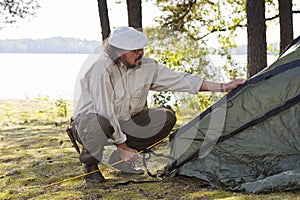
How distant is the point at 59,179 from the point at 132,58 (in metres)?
1.23

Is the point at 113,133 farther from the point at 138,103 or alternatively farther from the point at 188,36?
the point at 188,36

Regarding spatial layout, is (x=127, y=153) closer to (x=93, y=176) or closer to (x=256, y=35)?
(x=93, y=176)

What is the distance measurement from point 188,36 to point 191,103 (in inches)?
56.4

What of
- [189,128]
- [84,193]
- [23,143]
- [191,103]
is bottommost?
[191,103]

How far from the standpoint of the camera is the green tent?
123 inches

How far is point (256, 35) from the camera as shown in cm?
580

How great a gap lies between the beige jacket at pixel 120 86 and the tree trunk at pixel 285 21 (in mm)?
3830

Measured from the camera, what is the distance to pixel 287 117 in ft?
10.3

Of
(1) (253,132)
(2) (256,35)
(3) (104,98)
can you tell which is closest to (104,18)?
(2) (256,35)

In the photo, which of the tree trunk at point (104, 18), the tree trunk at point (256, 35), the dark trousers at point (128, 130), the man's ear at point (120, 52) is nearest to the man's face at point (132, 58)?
the man's ear at point (120, 52)

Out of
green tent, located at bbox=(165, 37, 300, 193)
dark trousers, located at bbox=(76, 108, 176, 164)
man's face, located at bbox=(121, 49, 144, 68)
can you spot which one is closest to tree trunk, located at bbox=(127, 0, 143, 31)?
dark trousers, located at bbox=(76, 108, 176, 164)

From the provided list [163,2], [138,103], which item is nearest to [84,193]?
[138,103]

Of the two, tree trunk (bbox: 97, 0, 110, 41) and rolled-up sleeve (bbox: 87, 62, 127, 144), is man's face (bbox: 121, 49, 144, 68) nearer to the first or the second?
rolled-up sleeve (bbox: 87, 62, 127, 144)

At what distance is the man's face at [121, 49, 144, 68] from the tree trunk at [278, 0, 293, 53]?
4.15m
